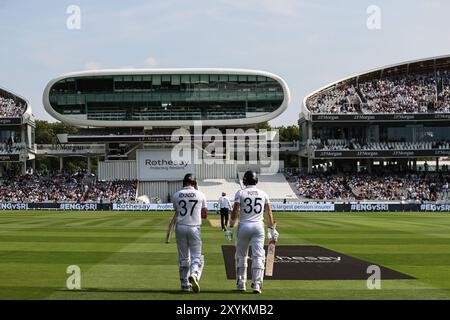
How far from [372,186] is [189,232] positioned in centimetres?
6006

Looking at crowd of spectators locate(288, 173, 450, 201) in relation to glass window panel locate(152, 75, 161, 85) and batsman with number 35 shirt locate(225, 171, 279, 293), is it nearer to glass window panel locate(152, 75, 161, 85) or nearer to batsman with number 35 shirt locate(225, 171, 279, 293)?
glass window panel locate(152, 75, 161, 85)

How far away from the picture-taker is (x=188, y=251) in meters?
12.5

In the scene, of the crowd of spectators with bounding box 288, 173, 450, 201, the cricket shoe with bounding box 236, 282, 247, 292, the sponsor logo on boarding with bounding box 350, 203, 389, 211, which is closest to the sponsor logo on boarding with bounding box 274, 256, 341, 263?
the cricket shoe with bounding box 236, 282, 247, 292

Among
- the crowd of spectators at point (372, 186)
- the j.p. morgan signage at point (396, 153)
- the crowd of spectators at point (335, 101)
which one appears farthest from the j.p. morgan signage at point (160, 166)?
the j.p. morgan signage at point (396, 153)

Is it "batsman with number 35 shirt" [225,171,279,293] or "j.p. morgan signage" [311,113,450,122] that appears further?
"j.p. morgan signage" [311,113,450,122]

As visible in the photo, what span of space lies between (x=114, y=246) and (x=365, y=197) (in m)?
49.8

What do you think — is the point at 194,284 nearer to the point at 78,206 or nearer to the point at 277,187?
the point at 78,206

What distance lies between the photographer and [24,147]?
7912cm

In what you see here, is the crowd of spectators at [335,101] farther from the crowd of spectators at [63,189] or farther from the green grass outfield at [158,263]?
the green grass outfield at [158,263]

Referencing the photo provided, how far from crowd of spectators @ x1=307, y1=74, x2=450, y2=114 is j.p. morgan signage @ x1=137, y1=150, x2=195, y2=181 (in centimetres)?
1662

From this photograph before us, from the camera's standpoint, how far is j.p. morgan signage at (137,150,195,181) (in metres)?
76.4

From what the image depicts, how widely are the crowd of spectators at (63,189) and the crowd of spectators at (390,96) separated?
80.1 ft

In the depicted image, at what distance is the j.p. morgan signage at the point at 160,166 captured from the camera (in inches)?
3007
